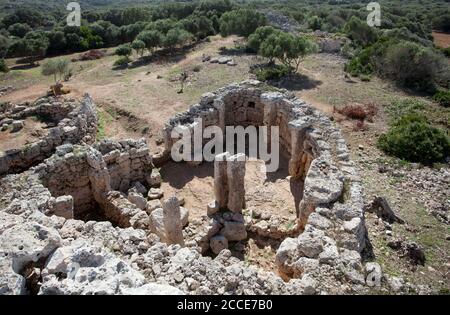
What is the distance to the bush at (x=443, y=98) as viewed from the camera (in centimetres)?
2230

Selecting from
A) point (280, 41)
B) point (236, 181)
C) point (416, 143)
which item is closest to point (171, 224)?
point (236, 181)

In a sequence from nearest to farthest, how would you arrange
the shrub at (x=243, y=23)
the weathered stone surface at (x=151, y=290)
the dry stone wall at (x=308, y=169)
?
1. the weathered stone surface at (x=151, y=290)
2. the dry stone wall at (x=308, y=169)
3. the shrub at (x=243, y=23)

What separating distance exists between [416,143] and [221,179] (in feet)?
31.3

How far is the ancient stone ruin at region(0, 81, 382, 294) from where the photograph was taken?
716cm

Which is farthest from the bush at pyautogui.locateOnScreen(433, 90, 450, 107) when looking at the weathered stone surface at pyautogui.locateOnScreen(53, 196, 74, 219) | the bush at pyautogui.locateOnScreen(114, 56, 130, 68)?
the bush at pyautogui.locateOnScreen(114, 56, 130, 68)

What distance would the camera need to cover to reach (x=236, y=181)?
12070mm

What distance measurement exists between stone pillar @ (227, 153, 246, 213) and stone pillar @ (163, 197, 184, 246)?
2.19 meters

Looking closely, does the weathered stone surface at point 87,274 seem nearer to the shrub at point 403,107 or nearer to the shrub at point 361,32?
the shrub at point 403,107

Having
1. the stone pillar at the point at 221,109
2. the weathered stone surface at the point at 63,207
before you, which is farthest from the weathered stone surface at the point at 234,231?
the stone pillar at the point at 221,109

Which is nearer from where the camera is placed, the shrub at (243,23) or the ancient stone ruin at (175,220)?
the ancient stone ruin at (175,220)

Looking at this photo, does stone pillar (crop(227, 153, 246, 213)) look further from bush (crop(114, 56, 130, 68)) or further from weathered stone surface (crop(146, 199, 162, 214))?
bush (crop(114, 56, 130, 68))

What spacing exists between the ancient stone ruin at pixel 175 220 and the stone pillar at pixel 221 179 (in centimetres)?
4

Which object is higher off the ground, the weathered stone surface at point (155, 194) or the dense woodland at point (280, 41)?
the dense woodland at point (280, 41)
